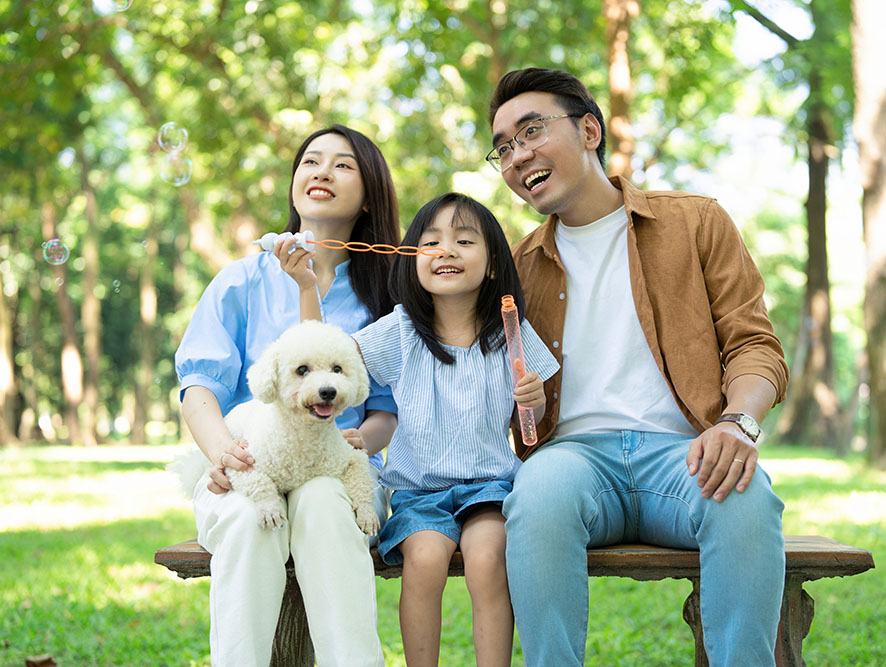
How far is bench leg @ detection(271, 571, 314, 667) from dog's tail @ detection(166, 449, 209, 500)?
19.7 inches

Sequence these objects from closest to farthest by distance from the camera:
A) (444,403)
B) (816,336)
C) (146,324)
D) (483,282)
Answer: (444,403)
(483,282)
(816,336)
(146,324)

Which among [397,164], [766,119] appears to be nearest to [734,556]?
[397,164]

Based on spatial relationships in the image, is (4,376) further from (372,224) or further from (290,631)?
(290,631)

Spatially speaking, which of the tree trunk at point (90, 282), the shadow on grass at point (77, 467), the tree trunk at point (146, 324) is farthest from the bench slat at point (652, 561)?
the tree trunk at point (146, 324)

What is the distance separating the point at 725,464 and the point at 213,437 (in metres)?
1.58

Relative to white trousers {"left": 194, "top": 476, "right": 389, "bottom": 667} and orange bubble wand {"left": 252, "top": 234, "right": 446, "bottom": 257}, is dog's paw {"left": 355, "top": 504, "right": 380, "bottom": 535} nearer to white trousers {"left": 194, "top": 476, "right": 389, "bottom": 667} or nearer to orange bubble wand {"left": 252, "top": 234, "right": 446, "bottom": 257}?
white trousers {"left": 194, "top": 476, "right": 389, "bottom": 667}

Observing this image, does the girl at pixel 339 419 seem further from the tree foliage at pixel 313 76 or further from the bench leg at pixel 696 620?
the tree foliage at pixel 313 76

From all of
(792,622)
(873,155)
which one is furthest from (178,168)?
(873,155)

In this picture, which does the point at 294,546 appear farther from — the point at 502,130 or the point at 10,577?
the point at 10,577

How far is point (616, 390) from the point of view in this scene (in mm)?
3027

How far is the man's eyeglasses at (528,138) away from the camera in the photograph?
3160 mm

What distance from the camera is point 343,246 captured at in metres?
3.21

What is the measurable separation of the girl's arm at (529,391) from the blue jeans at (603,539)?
17 cm

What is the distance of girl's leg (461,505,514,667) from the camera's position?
8.02 ft
